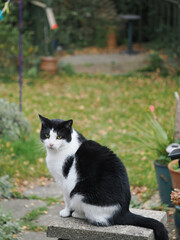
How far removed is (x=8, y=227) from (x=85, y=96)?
16.7 ft

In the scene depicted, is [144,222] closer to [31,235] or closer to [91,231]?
[91,231]

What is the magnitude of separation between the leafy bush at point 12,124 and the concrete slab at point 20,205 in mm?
1067

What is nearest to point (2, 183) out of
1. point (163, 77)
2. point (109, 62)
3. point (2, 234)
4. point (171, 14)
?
point (2, 234)

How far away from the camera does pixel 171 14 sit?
11633 mm

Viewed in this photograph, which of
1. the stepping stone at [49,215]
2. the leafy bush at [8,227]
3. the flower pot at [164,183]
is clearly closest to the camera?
the leafy bush at [8,227]

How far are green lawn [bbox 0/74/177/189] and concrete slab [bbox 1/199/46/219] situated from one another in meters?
0.49

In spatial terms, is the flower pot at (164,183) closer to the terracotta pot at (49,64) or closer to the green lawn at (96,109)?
the green lawn at (96,109)

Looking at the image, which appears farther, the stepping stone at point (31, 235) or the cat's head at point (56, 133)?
the stepping stone at point (31, 235)

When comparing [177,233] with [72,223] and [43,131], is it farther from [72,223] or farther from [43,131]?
[43,131]

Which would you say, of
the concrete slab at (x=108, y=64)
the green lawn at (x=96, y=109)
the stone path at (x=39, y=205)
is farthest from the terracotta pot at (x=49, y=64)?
the stone path at (x=39, y=205)

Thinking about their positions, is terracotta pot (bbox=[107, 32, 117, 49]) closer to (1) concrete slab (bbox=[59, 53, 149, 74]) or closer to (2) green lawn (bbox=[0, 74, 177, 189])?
(1) concrete slab (bbox=[59, 53, 149, 74])

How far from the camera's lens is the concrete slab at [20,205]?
438 centimetres

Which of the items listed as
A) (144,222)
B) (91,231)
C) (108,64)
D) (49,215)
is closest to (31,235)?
(49,215)

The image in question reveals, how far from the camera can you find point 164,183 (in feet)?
14.2
